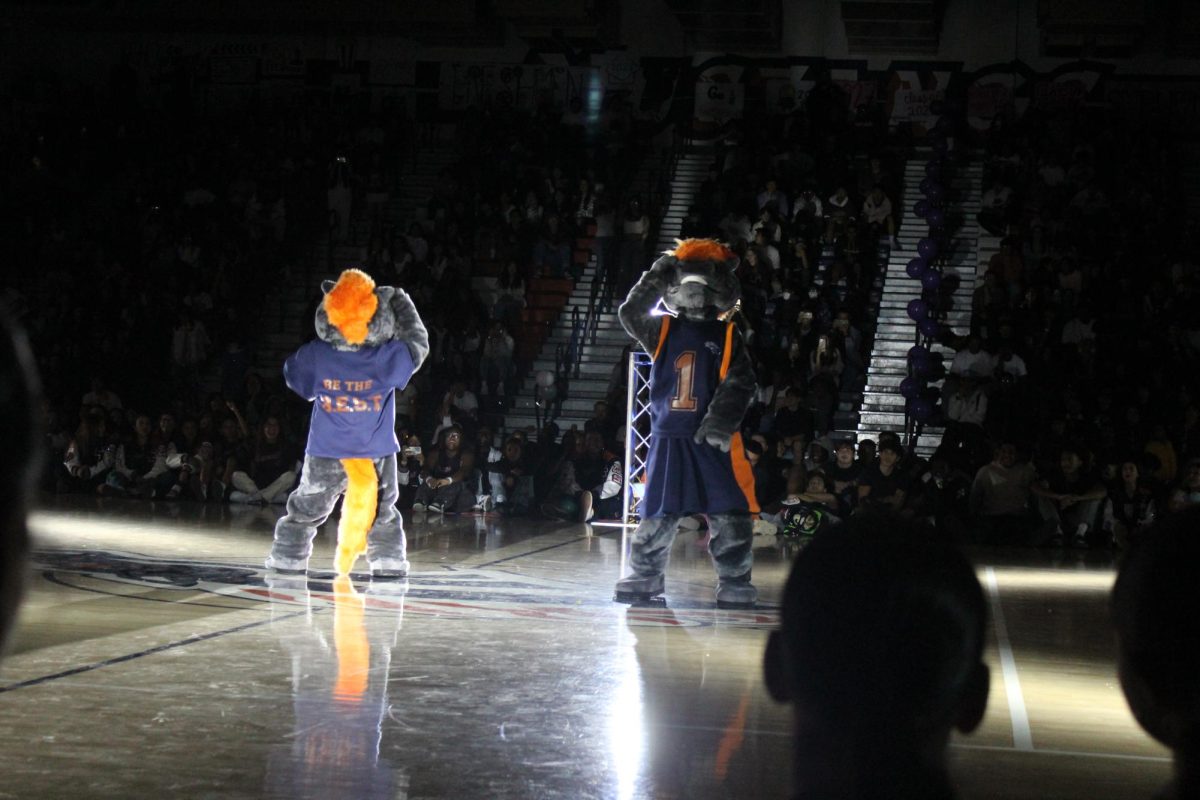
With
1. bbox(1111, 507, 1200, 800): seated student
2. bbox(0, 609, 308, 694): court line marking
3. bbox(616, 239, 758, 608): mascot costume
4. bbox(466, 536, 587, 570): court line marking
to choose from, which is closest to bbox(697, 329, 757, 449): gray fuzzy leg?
bbox(616, 239, 758, 608): mascot costume

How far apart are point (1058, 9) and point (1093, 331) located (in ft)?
22.4

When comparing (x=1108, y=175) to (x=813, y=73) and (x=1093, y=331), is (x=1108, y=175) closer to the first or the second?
(x=1093, y=331)

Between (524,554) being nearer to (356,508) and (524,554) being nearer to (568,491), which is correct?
(356,508)

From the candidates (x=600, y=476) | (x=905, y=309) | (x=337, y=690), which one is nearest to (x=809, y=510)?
(x=600, y=476)

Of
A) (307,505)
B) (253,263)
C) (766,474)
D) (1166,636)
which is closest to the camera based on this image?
(1166,636)

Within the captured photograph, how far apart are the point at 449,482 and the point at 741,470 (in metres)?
6.39

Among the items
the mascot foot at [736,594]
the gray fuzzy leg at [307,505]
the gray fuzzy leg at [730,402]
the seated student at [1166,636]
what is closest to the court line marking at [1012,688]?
the mascot foot at [736,594]

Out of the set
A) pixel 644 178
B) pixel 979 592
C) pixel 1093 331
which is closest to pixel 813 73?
pixel 644 178

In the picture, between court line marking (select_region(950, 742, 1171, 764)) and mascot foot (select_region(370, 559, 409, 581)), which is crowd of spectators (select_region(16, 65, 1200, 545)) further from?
court line marking (select_region(950, 742, 1171, 764))

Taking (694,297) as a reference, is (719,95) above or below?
above

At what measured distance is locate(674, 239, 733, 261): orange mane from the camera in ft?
22.3

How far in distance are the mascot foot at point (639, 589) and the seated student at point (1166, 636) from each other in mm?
5602

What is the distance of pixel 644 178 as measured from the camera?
765 inches

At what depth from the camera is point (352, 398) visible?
714cm
